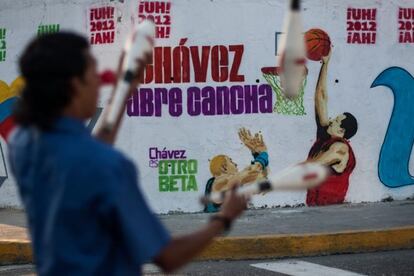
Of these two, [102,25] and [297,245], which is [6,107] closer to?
[102,25]

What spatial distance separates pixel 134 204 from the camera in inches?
92.6

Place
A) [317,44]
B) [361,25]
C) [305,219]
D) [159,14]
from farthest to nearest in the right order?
[361,25], [317,44], [159,14], [305,219]

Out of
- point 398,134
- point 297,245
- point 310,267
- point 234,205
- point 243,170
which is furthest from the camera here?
point 398,134

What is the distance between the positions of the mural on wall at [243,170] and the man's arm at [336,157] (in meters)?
0.64

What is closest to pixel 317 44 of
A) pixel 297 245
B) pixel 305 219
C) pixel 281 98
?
pixel 281 98

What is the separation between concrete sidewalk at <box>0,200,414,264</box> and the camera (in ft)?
26.7

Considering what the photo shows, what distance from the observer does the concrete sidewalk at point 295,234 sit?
26.7ft

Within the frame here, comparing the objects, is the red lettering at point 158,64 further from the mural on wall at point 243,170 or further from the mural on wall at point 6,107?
the mural on wall at point 6,107

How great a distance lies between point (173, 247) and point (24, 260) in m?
6.01

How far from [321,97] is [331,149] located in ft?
2.05

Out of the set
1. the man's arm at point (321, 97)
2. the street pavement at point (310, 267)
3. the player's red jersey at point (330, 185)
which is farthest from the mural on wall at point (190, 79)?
the street pavement at point (310, 267)

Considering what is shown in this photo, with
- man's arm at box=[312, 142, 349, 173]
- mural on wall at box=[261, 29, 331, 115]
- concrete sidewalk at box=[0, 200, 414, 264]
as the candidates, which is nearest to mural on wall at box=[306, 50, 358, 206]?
man's arm at box=[312, 142, 349, 173]

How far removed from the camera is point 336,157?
32.3 ft

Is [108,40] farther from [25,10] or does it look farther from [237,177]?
[237,177]
